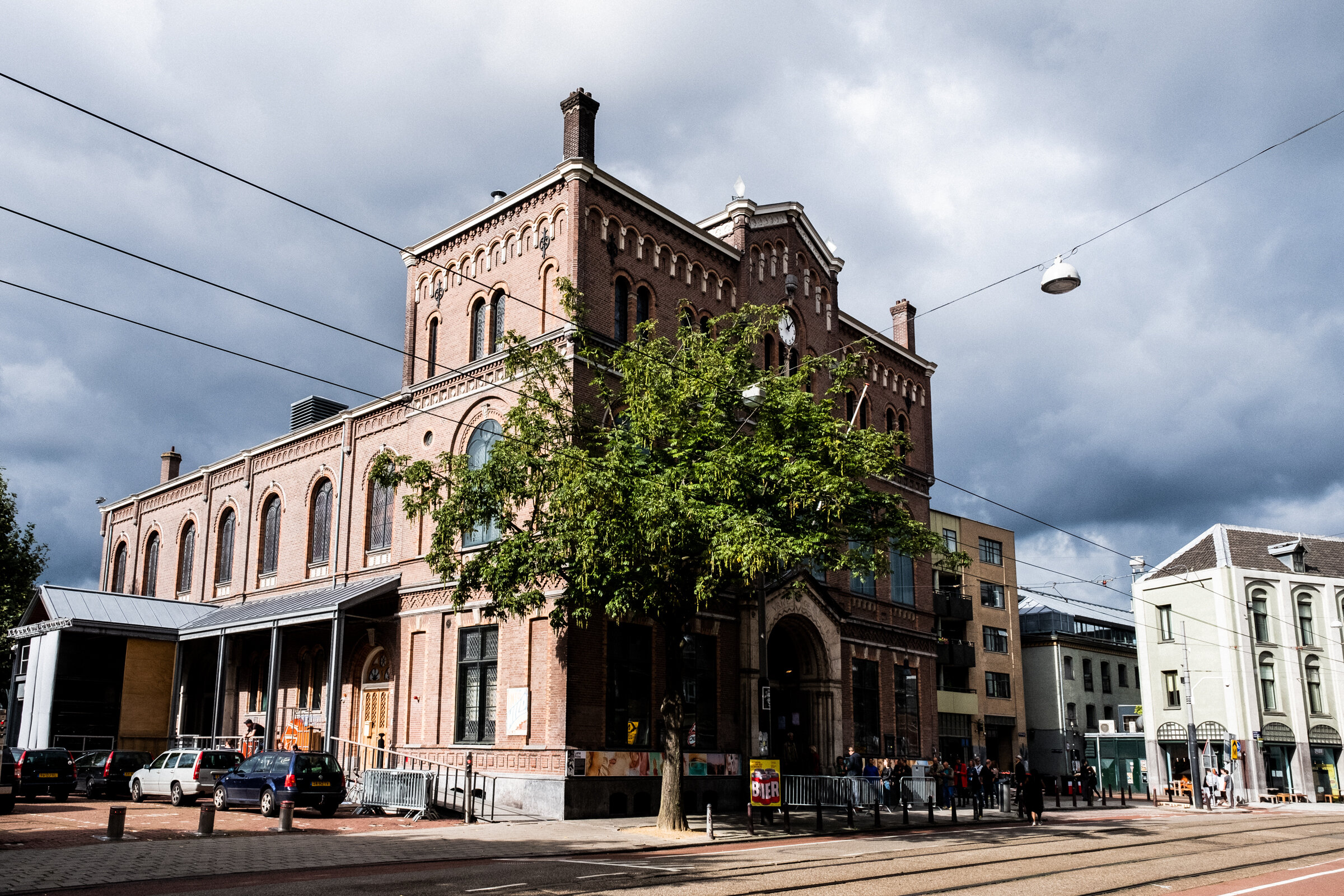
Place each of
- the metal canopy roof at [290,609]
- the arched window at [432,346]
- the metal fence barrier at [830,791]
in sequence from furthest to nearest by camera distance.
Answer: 1. the arched window at [432,346]
2. the metal canopy roof at [290,609]
3. the metal fence barrier at [830,791]

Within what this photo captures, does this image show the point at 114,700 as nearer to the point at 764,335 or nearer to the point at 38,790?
the point at 38,790

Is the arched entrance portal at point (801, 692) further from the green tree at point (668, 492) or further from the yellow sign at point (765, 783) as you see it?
the green tree at point (668, 492)

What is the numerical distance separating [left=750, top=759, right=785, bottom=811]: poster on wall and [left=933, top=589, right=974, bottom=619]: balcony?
101 feet

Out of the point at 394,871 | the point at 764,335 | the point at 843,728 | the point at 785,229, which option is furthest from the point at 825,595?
the point at 394,871

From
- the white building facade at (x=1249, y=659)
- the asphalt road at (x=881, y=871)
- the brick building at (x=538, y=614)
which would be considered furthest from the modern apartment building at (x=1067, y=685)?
the asphalt road at (x=881, y=871)

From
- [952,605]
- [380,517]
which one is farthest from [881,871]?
[952,605]

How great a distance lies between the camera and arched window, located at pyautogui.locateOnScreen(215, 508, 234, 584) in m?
39.4

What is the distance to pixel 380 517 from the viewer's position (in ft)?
105

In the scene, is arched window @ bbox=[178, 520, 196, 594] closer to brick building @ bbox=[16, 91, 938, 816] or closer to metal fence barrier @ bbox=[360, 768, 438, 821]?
brick building @ bbox=[16, 91, 938, 816]

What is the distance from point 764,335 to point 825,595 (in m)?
8.22

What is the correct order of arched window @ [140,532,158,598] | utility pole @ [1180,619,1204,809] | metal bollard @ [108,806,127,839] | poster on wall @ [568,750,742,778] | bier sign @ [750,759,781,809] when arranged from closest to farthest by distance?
metal bollard @ [108,806,127,839] < bier sign @ [750,759,781,809] < poster on wall @ [568,750,742,778] < utility pole @ [1180,619,1204,809] < arched window @ [140,532,158,598]

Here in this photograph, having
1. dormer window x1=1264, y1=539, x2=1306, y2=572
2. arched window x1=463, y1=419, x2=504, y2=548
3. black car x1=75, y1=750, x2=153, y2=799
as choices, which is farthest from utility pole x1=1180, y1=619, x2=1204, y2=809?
black car x1=75, y1=750, x2=153, y2=799

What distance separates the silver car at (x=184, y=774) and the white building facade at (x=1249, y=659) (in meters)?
40.1

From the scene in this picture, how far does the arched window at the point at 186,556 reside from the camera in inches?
1654
